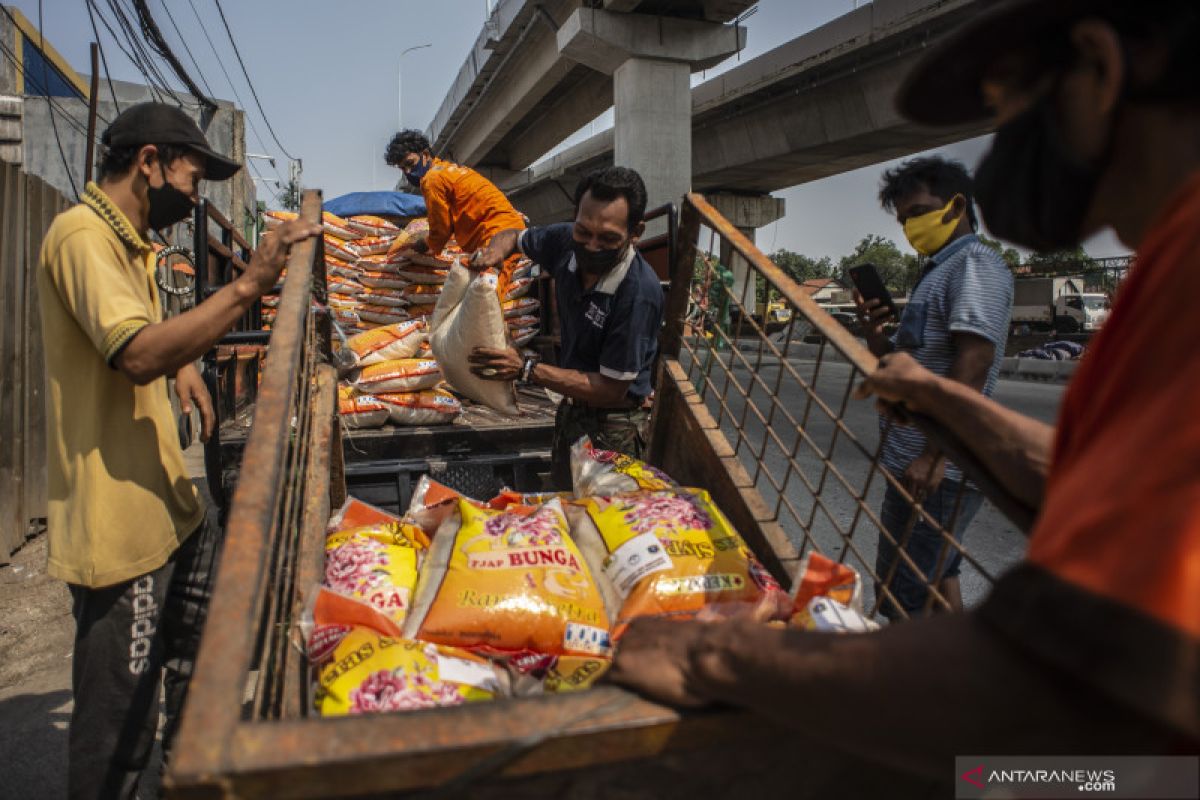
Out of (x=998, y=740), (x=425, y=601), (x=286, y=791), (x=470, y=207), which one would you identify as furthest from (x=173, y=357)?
(x=470, y=207)

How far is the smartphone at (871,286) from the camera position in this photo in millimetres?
2859

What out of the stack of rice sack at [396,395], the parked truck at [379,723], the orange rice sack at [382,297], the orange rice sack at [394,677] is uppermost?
the orange rice sack at [382,297]

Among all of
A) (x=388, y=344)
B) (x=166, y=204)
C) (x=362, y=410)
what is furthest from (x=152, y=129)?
(x=388, y=344)

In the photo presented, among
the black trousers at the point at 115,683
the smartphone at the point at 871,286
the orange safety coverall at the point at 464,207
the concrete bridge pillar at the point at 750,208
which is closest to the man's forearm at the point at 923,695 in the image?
the black trousers at the point at 115,683

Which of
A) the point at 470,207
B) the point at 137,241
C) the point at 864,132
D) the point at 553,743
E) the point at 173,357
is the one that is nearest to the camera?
the point at 553,743

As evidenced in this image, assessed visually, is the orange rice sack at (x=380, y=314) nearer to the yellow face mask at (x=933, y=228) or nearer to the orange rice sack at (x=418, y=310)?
the orange rice sack at (x=418, y=310)

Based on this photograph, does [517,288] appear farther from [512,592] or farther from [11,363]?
[512,592]

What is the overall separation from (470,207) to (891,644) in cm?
455

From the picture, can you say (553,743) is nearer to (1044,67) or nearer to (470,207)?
(1044,67)

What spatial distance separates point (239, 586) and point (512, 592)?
2.09 feet

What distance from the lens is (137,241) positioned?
73.2 inches

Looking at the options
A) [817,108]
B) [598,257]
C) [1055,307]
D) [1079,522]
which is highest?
[817,108]

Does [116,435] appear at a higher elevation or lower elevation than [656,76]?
lower

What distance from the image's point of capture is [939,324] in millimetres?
2602
